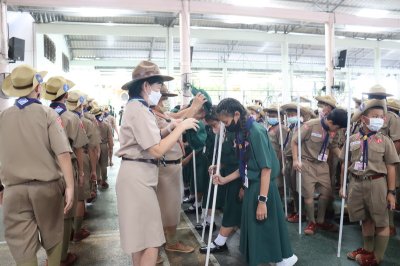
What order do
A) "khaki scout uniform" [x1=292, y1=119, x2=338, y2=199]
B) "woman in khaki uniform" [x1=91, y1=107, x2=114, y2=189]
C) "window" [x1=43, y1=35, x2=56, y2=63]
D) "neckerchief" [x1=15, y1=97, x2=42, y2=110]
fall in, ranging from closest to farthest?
"neckerchief" [x1=15, y1=97, x2=42, y2=110] → "khaki scout uniform" [x1=292, y1=119, x2=338, y2=199] → "woman in khaki uniform" [x1=91, y1=107, x2=114, y2=189] → "window" [x1=43, y1=35, x2=56, y2=63]

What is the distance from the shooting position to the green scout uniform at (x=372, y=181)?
2.95 metres

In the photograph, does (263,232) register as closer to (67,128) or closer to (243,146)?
(243,146)

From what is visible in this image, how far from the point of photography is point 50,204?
7.50 ft

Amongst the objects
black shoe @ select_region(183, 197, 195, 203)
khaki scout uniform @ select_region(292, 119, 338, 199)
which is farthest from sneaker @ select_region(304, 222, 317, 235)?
black shoe @ select_region(183, 197, 195, 203)

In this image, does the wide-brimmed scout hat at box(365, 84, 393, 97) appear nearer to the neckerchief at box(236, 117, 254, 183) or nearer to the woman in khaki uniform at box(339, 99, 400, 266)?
the woman in khaki uniform at box(339, 99, 400, 266)

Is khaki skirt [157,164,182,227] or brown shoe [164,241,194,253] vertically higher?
khaki skirt [157,164,182,227]

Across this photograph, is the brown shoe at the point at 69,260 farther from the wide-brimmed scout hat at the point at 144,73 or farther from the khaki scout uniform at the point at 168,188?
the wide-brimmed scout hat at the point at 144,73

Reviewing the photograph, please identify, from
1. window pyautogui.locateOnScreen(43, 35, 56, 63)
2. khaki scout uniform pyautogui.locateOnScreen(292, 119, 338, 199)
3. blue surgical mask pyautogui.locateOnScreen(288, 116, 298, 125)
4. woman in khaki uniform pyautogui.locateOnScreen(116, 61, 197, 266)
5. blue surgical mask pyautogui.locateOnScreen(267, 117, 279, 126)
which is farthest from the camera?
window pyautogui.locateOnScreen(43, 35, 56, 63)

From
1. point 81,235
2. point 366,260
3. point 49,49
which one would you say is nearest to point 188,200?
point 81,235

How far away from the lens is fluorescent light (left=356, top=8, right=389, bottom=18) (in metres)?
10.9

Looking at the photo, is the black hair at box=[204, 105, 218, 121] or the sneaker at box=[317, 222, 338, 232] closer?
the black hair at box=[204, 105, 218, 121]

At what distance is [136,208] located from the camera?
2135 mm

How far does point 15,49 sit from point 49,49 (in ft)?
12.9

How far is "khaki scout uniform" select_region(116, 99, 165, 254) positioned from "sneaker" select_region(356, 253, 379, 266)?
2072 millimetres
